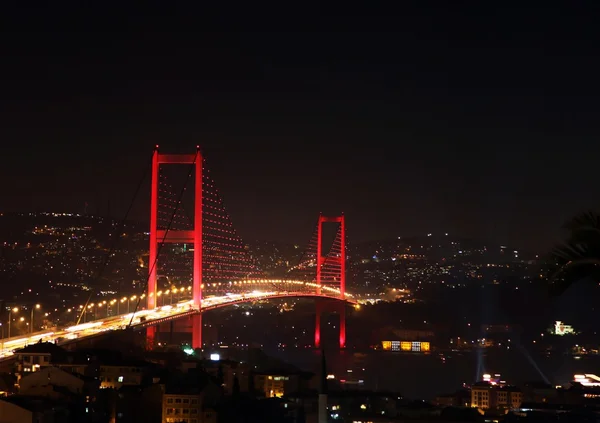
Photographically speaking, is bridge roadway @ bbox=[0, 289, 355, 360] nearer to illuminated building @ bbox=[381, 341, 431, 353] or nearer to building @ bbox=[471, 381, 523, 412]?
building @ bbox=[471, 381, 523, 412]

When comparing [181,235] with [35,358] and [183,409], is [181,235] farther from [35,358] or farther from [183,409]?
[183,409]

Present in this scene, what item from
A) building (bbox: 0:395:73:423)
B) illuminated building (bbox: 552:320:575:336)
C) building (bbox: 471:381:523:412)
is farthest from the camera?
illuminated building (bbox: 552:320:575:336)

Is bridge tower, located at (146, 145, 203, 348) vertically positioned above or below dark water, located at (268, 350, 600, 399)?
above

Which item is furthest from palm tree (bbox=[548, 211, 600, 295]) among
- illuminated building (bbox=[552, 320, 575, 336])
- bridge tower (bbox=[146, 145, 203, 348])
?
illuminated building (bbox=[552, 320, 575, 336])

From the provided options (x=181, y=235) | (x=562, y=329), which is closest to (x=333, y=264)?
(x=562, y=329)

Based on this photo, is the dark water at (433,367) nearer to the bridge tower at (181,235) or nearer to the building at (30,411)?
the bridge tower at (181,235)
